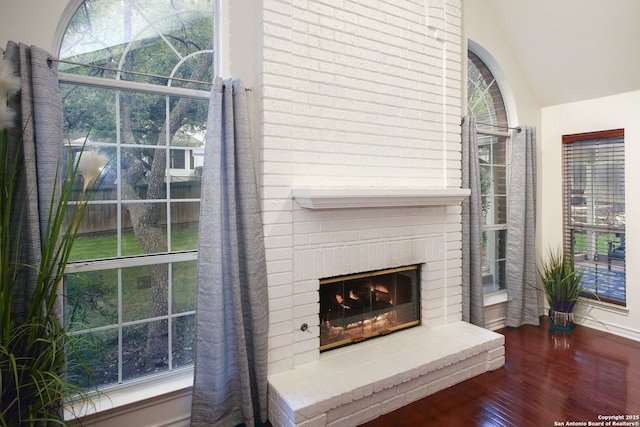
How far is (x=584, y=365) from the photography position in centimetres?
289

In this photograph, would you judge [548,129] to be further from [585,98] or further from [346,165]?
[346,165]

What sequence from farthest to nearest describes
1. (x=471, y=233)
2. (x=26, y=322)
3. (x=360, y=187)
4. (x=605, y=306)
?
(x=605, y=306)
(x=471, y=233)
(x=360, y=187)
(x=26, y=322)

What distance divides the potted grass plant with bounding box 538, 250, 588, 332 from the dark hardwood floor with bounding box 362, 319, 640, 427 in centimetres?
33

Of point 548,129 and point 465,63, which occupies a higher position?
point 465,63

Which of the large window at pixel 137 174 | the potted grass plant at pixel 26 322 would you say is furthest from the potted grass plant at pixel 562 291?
the potted grass plant at pixel 26 322

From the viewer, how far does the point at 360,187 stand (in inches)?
104

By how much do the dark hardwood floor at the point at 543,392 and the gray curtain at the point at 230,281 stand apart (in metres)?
0.79

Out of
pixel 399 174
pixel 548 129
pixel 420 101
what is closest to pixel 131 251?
pixel 399 174

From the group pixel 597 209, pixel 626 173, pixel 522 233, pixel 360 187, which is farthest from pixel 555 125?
pixel 360 187

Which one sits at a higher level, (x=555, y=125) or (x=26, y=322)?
(x=555, y=125)

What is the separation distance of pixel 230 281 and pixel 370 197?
104cm

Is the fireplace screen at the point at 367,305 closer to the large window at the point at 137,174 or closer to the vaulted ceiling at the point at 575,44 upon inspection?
the large window at the point at 137,174

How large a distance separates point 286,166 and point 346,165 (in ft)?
1.58

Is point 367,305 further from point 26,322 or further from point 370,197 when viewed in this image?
point 26,322
